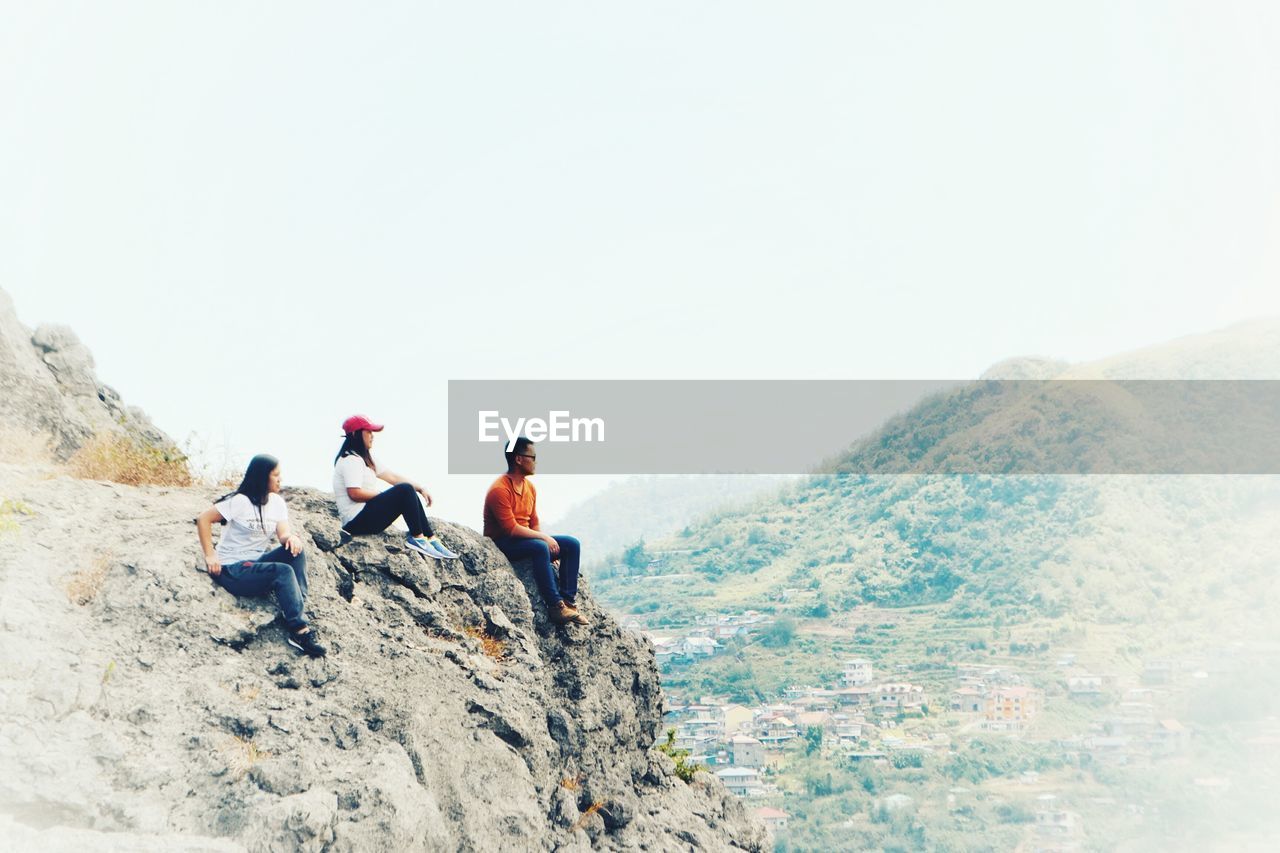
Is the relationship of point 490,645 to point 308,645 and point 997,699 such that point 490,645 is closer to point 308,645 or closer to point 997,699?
point 308,645

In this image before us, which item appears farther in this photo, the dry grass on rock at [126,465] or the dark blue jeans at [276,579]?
the dry grass on rock at [126,465]

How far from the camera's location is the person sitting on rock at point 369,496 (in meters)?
11.3

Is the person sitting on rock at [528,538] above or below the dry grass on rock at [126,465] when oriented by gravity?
below

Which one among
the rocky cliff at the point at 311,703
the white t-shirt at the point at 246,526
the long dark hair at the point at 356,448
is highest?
the long dark hair at the point at 356,448

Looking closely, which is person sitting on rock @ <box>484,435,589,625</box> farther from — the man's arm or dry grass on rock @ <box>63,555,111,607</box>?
dry grass on rock @ <box>63,555,111,607</box>

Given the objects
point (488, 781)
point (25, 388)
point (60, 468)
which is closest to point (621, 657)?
point (488, 781)

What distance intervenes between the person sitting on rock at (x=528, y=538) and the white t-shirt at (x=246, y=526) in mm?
2305

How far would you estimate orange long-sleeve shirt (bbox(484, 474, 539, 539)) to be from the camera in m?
12.2

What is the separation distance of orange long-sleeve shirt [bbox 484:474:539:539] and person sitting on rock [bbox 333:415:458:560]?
671 mm

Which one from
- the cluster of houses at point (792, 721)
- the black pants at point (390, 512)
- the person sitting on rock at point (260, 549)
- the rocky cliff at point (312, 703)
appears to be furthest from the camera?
the cluster of houses at point (792, 721)

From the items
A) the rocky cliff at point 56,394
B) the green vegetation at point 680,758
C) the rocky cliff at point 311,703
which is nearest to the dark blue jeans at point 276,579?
the rocky cliff at point 311,703

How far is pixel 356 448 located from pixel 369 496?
44 cm

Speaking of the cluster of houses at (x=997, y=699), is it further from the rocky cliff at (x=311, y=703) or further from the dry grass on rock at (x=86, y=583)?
the dry grass on rock at (x=86, y=583)

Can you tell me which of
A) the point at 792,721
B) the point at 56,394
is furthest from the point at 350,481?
the point at 792,721
